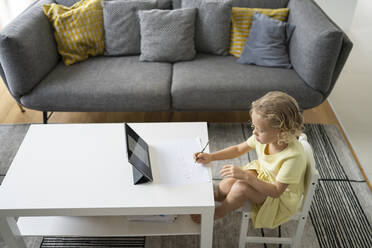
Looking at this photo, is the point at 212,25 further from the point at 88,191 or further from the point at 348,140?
the point at 88,191

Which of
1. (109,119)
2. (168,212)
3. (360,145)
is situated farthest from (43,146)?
(360,145)

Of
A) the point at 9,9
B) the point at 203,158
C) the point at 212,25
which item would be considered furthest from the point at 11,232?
the point at 9,9

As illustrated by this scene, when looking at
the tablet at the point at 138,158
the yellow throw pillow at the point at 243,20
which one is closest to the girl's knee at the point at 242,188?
the tablet at the point at 138,158

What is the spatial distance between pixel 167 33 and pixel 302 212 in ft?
5.02

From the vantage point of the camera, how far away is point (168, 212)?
137cm

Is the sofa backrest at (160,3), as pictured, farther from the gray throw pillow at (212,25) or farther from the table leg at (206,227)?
the table leg at (206,227)

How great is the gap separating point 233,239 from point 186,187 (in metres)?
0.52

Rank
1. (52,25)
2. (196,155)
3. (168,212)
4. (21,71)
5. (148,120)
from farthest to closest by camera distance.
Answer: (148,120)
(52,25)
(21,71)
(196,155)
(168,212)

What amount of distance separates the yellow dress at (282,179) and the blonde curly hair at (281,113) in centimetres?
8

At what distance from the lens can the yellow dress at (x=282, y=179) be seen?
135cm

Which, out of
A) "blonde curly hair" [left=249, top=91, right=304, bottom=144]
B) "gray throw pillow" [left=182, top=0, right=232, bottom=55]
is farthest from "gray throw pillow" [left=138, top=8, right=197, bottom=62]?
"blonde curly hair" [left=249, top=91, right=304, bottom=144]

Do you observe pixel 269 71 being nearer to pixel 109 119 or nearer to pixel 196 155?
pixel 196 155

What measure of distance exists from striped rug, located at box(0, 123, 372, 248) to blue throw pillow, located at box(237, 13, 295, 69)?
0.60 m

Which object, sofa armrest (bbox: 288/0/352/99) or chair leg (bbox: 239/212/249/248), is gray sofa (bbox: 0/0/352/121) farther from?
chair leg (bbox: 239/212/249/248)
